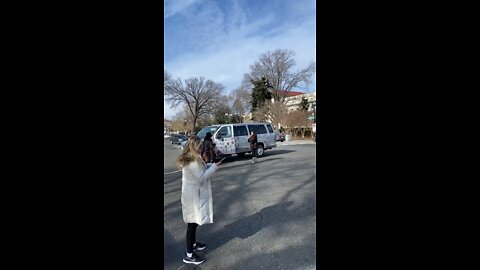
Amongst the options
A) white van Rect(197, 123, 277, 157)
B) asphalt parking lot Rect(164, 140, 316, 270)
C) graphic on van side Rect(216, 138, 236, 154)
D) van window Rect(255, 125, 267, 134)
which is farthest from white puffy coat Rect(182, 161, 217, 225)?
van window Rect(255, 125, 267, 134)

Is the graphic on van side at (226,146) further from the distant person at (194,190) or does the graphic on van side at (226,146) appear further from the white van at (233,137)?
the distant person at (194,190)

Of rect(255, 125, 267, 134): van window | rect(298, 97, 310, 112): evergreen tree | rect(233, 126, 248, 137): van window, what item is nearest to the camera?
rect(233, 126, 248, 137): van window

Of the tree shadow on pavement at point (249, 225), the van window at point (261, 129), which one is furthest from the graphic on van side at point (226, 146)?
the tree shadow on pavement at point (249, 225)

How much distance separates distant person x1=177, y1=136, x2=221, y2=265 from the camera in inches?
107

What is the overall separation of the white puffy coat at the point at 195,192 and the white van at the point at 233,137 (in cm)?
760

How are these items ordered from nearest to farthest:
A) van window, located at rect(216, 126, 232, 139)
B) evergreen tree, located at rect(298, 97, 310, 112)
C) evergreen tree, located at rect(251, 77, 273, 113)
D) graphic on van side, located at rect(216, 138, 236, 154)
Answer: graphic on van side, located at rect(216, 138, 236, 154) < van window, located at rect(216, 126, 232, 139) < evergreen tree, located at rect(298, 97, 310, 112) < evergreen tree, located at rect(251, 77, 273, 113)

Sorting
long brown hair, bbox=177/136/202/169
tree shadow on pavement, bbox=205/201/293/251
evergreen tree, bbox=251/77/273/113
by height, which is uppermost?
evergreen tree, bbox=251/77/273/113

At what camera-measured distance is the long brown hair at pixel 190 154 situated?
2734 millimetres

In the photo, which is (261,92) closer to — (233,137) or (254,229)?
(233,137)

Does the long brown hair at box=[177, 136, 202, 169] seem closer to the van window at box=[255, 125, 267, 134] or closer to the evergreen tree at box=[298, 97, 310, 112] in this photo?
the van window at box=[255, 125, 267, 134]

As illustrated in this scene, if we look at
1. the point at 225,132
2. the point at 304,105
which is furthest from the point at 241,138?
the point at 304,105

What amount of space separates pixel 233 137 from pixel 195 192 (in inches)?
342
